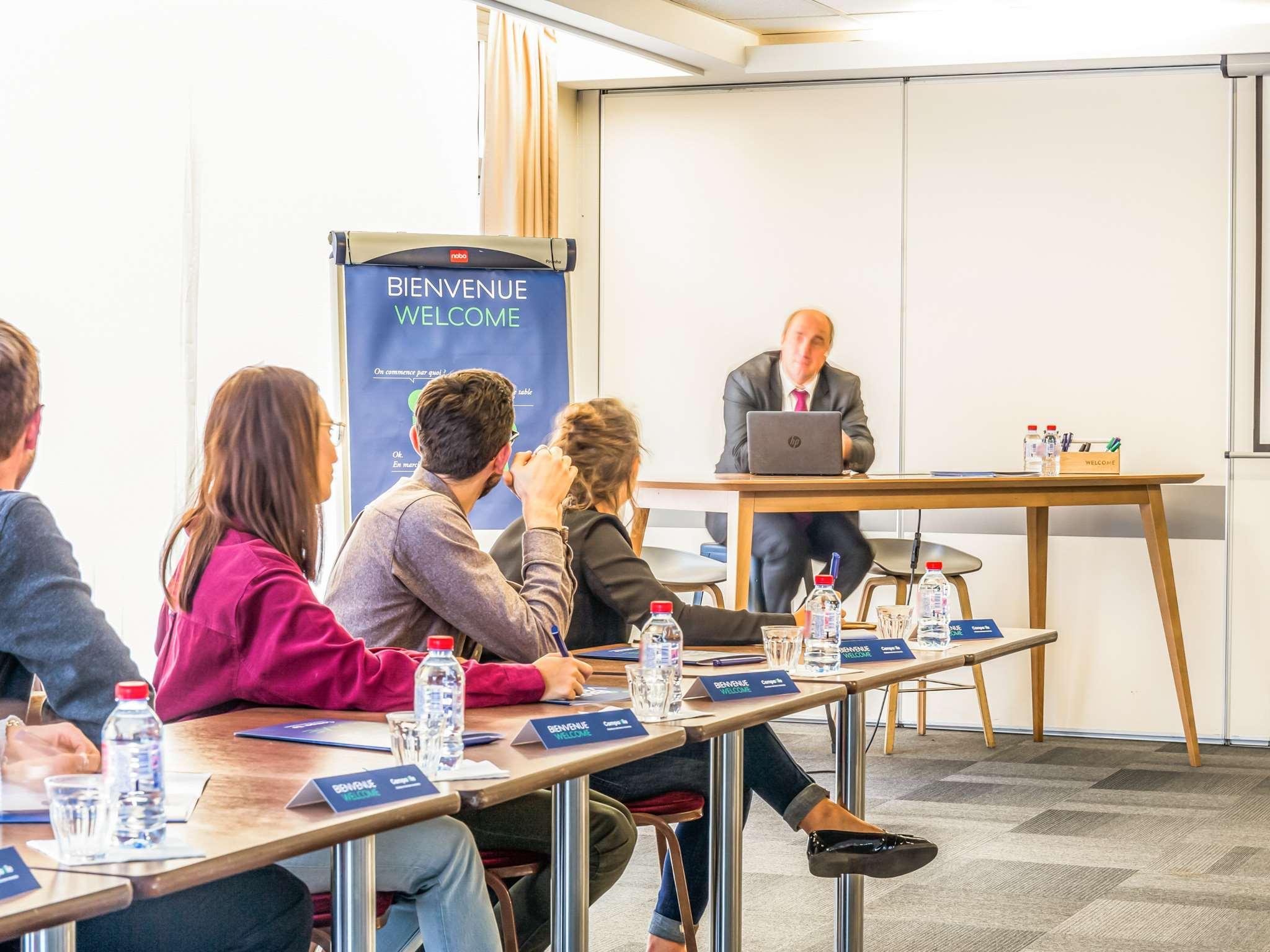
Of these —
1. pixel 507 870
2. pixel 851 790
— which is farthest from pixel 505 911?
pixel 851 790

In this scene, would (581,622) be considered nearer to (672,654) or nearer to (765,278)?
(672,654)

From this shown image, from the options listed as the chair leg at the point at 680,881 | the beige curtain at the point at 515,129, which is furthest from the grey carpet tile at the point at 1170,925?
the beige curtain at the point at 515,129

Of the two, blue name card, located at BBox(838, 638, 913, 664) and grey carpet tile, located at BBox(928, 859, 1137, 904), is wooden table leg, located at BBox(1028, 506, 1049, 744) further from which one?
blue name card, located at BBox(838, 638, 913, 664)

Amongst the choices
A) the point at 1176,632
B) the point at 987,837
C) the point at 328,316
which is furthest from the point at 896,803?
the point at 328,316

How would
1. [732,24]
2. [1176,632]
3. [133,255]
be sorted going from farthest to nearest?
[732,24], [1176,632], [133,255]

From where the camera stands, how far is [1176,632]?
5.16 m

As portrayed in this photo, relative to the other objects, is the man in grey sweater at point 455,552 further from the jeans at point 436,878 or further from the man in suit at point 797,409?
the man in suit at point 797,409

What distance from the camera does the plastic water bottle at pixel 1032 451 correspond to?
518cm

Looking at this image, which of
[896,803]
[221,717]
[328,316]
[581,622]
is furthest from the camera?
[328,316]

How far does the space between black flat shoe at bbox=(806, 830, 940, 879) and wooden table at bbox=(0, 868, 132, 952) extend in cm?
143

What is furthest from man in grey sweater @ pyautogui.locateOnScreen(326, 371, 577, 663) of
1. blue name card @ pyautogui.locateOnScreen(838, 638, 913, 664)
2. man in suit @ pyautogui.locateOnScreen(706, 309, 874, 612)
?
man in suit @ pyautogui.locateOnScreen(706, 309, 874, 612)

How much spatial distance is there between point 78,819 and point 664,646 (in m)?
0.92

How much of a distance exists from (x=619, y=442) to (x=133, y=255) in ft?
6.06

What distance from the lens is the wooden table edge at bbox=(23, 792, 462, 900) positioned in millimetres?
1166
